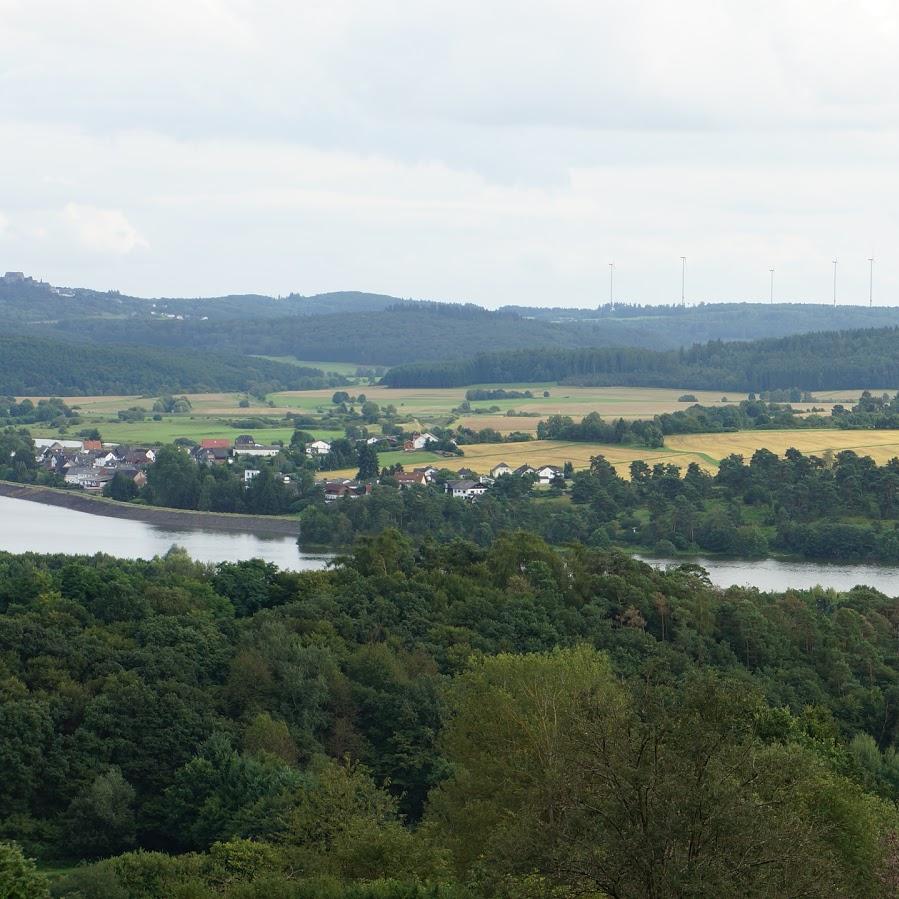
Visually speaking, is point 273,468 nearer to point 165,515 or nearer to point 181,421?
point 165,515

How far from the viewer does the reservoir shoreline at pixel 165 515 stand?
5250cm

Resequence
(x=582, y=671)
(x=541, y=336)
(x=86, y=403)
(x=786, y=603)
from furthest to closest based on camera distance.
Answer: (x=541, y=336), (x=86, y=403), (x=786, y=603), (x=582, y=671)

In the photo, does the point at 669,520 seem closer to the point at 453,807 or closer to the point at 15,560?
the point at 15,560

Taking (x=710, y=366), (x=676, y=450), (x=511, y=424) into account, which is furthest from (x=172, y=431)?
(x=710, y=366)

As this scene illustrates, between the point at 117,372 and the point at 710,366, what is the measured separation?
3985 cm

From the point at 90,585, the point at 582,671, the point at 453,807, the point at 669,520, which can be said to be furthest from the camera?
the point at 669,520

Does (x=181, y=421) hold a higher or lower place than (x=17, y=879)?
higher

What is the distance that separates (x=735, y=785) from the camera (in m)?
9.30

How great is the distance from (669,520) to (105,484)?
2307cm

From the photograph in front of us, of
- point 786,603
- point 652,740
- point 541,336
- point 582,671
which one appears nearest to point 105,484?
point 786,603

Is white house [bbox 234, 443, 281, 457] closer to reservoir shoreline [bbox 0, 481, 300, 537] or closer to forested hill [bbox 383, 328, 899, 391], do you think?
reservoir shoreline [bbox 0, 481, 300, 537]

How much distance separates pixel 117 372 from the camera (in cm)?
11275

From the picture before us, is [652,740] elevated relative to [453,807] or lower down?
elevated

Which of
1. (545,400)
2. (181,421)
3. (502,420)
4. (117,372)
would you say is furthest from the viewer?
(117,372)
